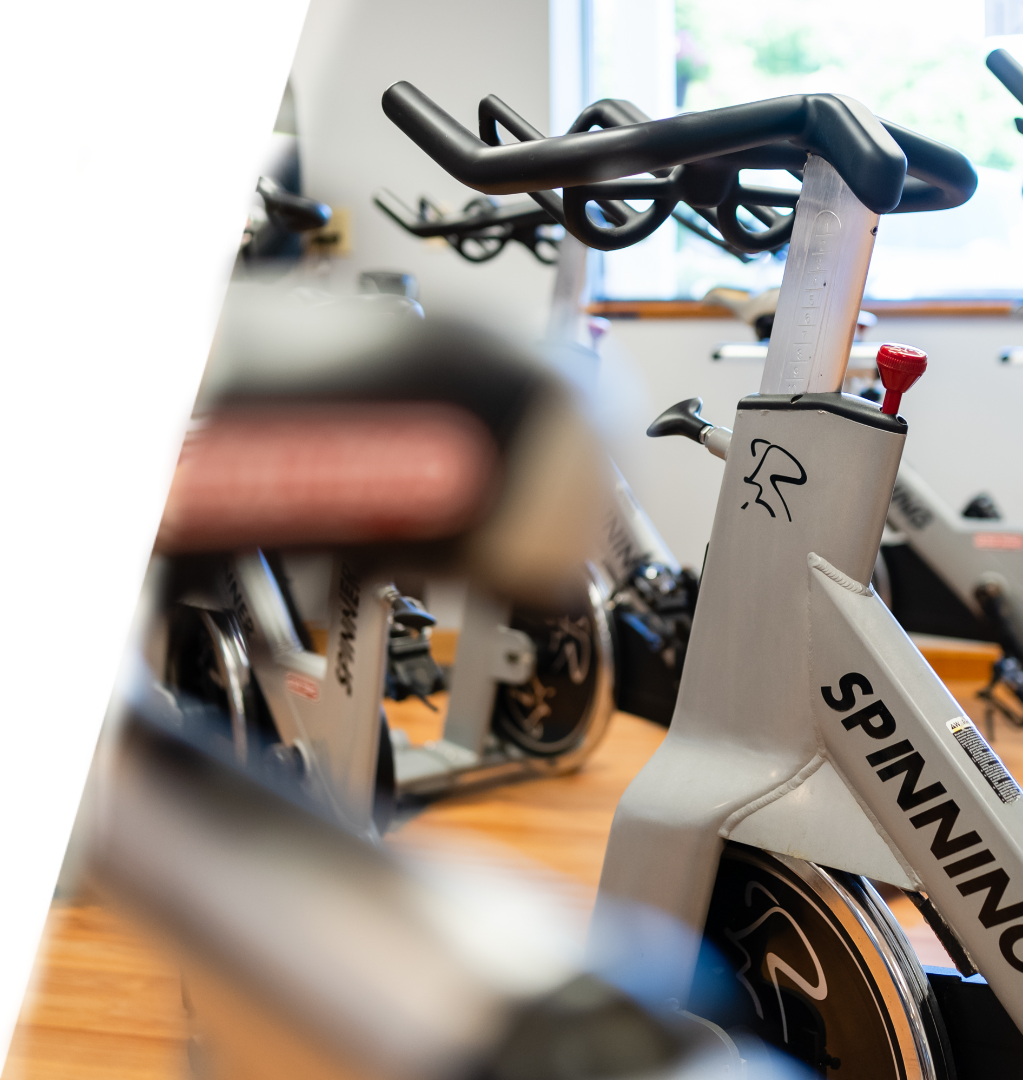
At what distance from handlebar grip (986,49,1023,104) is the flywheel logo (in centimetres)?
88

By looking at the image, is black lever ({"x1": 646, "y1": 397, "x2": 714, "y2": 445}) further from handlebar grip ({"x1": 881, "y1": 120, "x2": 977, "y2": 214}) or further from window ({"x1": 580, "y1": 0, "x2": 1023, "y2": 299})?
window ({"x1": 580, "y1": 0, "x2": 1023, "y2": 299})

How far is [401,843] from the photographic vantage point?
1503mm

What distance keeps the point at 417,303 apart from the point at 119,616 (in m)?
0.11

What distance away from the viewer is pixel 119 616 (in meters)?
0.24

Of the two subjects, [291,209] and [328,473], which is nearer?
[328,473]

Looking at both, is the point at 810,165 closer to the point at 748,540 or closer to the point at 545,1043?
the point at 748,540

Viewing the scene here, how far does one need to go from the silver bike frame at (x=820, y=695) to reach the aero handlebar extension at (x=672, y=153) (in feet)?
0.22

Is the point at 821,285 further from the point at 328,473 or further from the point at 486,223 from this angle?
the point at 486,223

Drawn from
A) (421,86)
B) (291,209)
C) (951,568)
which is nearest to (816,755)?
(291,209)

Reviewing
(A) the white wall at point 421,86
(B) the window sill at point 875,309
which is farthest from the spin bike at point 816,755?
(A) the white wall at point 421,86

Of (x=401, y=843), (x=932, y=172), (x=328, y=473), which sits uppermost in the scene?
(x=932, y=172)

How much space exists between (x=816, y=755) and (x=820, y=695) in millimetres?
43

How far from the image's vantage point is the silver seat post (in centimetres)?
57

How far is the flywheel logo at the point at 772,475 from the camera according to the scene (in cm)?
62
